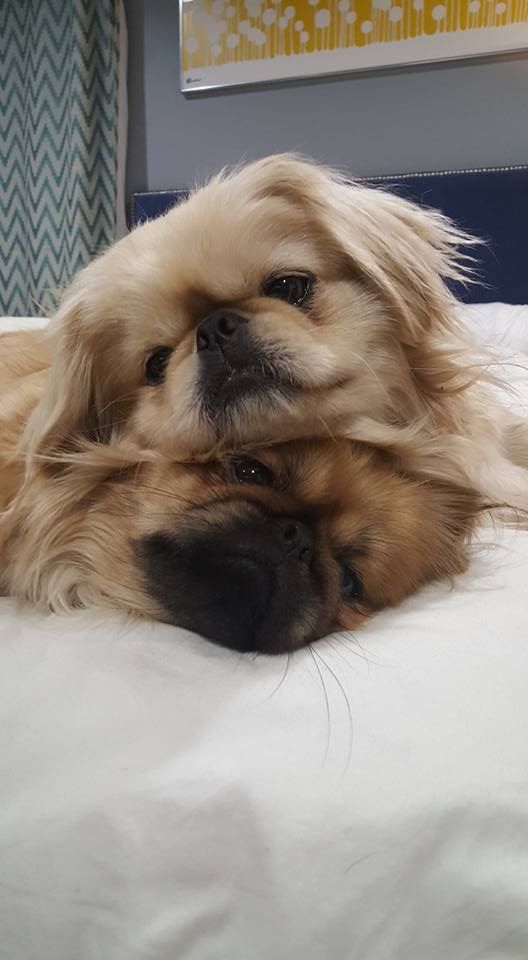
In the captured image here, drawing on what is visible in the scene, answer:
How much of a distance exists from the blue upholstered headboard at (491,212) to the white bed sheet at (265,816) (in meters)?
2.63

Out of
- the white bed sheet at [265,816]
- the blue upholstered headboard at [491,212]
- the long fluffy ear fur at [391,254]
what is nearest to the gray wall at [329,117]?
the blue upholstered headboard at [491,212]

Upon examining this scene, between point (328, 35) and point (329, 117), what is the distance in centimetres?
31

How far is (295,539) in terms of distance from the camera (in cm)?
89

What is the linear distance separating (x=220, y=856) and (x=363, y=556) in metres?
0.47

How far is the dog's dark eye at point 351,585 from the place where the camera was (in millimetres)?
933

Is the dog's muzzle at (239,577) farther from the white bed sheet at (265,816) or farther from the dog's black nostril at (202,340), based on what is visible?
the dog's black nostril at (202,340)

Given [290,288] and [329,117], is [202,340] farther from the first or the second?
[329,117]

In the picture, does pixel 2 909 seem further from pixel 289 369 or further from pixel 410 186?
pixel 410 186

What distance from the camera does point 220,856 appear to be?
1.73 feet

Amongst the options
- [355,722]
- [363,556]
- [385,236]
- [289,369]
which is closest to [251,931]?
[355,722]

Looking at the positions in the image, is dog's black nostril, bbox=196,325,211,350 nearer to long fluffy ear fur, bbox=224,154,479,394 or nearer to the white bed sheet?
long fluffy ear fur, bbox=224,154,479,394

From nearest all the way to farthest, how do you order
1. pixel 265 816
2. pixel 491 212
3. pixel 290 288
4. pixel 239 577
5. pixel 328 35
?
pixel 265 816 → pixel 239 577 → pixel 290 288 → pixel 491 212 → pixel 328 35

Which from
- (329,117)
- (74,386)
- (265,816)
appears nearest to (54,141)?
(329,117)

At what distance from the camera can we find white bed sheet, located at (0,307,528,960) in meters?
0.51
